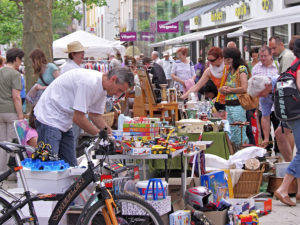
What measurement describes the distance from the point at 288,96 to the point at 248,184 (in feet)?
4.19

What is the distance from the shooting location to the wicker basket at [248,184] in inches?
290

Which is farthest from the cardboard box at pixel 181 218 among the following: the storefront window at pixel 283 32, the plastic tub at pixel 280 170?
the storefront window at pixel 283 32

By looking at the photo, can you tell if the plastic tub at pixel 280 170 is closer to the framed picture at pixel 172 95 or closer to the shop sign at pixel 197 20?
the framed picture at pixel 172 95

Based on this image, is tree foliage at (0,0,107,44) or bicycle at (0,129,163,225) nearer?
bicycle at (0,129,163,225)

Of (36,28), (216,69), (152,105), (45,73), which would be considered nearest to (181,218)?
(152,105)

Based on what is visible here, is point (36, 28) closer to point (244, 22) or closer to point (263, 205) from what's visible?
point (244, 22)

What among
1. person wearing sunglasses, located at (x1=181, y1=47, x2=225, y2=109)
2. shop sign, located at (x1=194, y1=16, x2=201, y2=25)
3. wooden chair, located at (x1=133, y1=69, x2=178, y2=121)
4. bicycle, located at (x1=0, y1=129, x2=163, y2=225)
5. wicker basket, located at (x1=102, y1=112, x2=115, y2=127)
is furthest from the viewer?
shop sign, located at (x1=194, y1=16, x2=201, y2=25)

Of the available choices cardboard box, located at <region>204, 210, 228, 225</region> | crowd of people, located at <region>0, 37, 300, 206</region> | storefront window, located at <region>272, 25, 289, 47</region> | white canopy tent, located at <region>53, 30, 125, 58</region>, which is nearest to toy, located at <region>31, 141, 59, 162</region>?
crowd of people, located at <region>0, 37, 300, 206</region>

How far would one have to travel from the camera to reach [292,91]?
6719 mm

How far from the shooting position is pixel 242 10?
24.8 meters

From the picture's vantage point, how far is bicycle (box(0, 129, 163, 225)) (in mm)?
4590

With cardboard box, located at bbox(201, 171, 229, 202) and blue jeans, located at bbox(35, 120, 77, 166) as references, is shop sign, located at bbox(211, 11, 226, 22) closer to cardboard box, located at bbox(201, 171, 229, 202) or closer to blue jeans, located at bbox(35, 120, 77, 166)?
cardboard box, located at bbox(201, 171, 229, 202)

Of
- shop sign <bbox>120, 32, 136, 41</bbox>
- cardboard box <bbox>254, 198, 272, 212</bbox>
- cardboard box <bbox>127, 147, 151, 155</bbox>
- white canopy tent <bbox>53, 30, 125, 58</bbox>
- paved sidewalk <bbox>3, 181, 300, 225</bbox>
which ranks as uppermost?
shop sign <bbox>120, 32, 136, 41</bbox>

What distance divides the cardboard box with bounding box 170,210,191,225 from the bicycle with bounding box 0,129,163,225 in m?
0.53
